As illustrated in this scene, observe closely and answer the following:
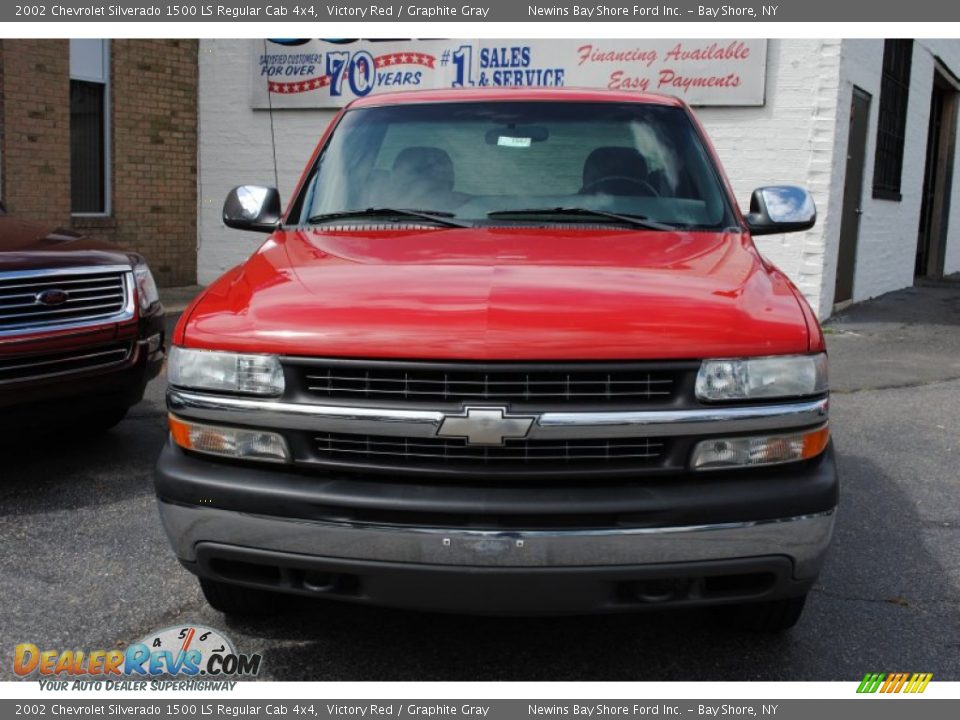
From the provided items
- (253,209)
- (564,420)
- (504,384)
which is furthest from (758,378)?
(253,209)

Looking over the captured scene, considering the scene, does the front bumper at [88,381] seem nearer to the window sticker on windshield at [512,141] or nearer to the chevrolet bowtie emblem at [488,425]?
the window sticker on windshield at [512,141]

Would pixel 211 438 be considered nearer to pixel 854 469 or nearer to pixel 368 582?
pixel 368 582

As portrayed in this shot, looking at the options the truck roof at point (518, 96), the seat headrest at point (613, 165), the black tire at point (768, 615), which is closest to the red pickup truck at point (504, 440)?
the black tire at point (768, 615)

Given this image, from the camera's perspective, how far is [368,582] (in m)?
2.73

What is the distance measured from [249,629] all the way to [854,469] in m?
3.63

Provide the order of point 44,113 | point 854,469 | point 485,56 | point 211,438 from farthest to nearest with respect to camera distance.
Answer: point 485,56
point 44,113
point 854,469
point 211,438

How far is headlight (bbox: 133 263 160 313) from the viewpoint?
548 cm

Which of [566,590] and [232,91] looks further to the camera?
[232,91]

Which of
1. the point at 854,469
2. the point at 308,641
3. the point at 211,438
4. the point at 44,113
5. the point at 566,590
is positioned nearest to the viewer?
the point at 566,590

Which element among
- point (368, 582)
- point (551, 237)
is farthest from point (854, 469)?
point (368, 582)

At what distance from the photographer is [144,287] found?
219 inches

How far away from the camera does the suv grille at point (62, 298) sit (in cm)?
482

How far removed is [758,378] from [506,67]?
9.80 meters

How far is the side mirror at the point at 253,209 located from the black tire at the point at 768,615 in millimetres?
2341
